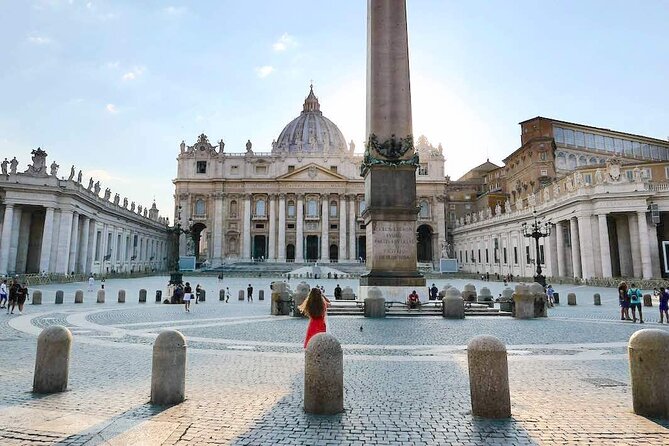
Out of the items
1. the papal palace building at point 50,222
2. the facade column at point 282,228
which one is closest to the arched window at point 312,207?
the facade column at point 282,228

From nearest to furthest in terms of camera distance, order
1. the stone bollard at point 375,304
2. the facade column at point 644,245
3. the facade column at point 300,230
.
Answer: the stone bollard at point 375,304, the facade column at point 644,245, the facade column at point 300,230

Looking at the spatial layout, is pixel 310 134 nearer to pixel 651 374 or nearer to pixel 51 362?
pixel 51 362

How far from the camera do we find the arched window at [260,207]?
2975 inches

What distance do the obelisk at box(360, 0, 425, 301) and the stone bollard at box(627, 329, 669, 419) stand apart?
10051mm

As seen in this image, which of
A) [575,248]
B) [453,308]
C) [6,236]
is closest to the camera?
[453,308]

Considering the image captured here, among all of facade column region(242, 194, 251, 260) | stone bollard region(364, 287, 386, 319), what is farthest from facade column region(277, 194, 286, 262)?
stone bollard region(364, 287, 386, 319)

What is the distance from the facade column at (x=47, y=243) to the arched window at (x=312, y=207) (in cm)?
4203

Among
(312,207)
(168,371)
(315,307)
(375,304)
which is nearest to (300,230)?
(312,207)

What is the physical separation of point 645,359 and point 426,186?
7420 centimetres

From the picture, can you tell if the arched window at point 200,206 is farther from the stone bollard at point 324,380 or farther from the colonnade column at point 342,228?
the stone bollard at point 324,380

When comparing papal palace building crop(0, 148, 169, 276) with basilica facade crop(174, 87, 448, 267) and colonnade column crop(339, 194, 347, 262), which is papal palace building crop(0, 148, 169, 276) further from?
colonnade column crop(339, 194, 347, 262)

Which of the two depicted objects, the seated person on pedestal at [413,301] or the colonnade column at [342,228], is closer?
the seated person on pedestal at [413,301]

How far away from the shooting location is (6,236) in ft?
121

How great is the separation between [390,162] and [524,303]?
21.0ft
